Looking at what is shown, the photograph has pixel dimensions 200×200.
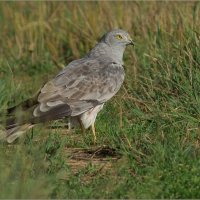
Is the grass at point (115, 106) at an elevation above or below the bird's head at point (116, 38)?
below

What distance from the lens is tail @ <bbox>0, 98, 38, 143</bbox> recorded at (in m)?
6.84

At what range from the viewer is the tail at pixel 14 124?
6.84 metres

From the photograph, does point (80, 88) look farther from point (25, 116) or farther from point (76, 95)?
point (25, 116)

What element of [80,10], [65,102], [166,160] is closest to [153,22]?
[80,10]

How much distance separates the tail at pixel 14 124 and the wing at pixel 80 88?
0.49 feet

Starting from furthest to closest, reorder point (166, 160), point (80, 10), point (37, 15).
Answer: point (37, 15) → point (80, 10) → point (166, 160)

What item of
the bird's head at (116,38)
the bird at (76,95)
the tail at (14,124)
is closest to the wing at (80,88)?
the bird at (76,95)

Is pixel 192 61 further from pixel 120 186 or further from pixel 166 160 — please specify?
pixel 120 186

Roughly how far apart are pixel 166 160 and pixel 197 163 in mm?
268

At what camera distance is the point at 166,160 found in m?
6.04

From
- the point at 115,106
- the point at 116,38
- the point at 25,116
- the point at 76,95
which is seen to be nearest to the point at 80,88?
the point at 76,95

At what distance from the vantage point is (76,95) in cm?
773

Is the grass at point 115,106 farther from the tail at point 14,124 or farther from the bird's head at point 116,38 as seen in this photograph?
the bird's head at point 116,38

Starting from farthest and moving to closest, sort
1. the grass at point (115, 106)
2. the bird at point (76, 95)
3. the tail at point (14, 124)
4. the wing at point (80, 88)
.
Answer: the wing at point (80, 88), the bird at point (76, 95), the tail at point (14, 124), the grass at point (115, 106)
